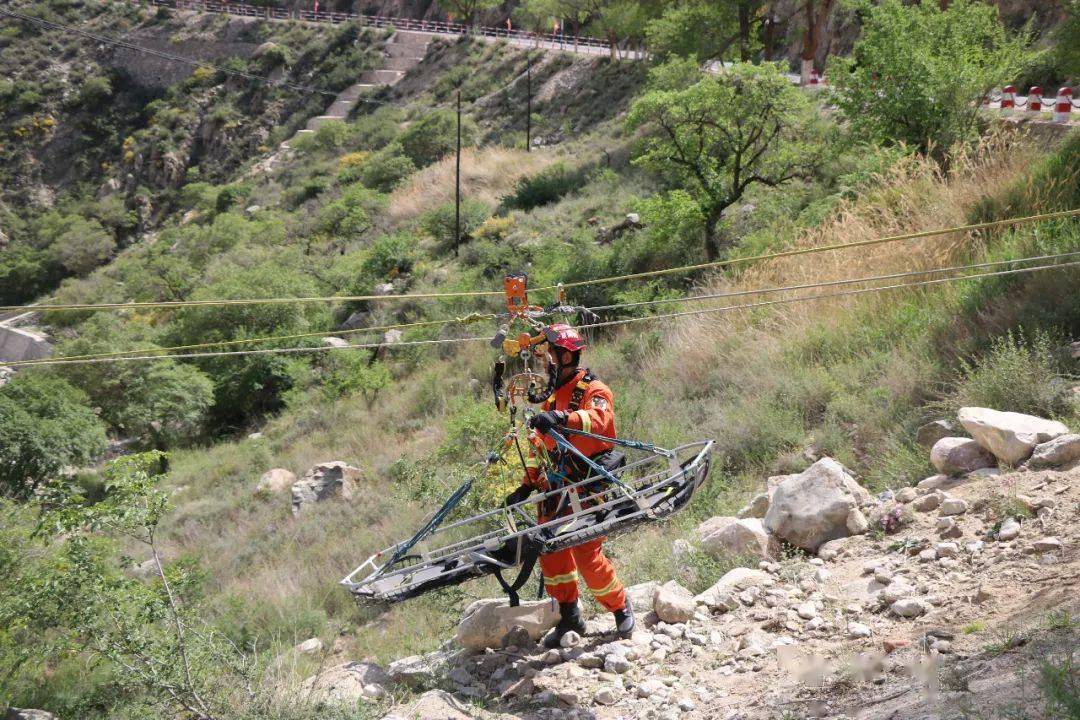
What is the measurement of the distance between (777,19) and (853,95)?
22.7m

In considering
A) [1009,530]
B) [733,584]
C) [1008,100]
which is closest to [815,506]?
[733,584]

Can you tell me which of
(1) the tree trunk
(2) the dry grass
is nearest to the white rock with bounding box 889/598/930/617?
(2) the dry grass

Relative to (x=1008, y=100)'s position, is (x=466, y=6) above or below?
above

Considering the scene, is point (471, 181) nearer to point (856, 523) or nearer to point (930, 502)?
point (856, 523)

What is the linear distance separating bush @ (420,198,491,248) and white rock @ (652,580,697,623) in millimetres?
21217

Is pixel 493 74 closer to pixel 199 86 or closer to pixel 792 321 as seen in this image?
pixel 199 86

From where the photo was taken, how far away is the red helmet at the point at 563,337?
6.11 meters

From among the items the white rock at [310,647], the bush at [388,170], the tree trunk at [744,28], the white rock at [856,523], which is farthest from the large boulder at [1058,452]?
the bush at [388,170]

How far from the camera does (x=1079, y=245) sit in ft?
29.0

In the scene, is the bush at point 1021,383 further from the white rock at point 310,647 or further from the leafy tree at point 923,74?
the leafy tree at point 923,74

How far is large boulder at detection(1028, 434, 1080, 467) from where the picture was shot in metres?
6.27

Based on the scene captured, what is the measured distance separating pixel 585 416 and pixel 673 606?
5.25ft

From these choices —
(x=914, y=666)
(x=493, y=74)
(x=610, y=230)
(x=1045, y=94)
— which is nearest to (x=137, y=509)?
(x=914, y=666)

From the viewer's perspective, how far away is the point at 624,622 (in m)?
6.26
